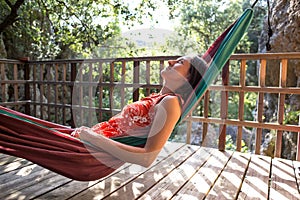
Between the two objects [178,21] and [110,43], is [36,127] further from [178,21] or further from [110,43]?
[178,21]

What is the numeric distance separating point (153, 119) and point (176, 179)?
23.6 inches

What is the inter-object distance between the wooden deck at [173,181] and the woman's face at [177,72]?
670 mm

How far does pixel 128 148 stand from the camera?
1443 millimetres

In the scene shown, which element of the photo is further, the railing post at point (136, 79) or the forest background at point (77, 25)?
the forest background at point (77, 25)

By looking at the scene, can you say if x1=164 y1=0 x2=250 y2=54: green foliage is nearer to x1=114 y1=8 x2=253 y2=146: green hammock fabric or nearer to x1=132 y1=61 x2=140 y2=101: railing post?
x1=132 y1=61 x2=140 y2=101: railing post

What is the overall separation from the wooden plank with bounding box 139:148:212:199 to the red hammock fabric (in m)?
0.34

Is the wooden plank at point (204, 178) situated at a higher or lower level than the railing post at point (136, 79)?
lower

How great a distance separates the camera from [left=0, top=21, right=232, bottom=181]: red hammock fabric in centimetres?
140

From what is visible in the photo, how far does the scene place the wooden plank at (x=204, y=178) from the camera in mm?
1679

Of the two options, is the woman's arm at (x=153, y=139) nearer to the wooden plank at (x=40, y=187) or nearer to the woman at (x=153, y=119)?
the woman at (x=153, y=119)

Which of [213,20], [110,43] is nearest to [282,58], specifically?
[110,43]

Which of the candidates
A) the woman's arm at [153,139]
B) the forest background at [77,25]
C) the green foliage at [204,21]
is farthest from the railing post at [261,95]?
the green foliage at [204,21]

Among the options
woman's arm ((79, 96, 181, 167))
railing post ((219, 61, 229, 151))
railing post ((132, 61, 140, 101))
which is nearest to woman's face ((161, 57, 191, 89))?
woman's arm ((79, 96, 181, 167))

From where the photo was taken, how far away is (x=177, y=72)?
1.61 meters
